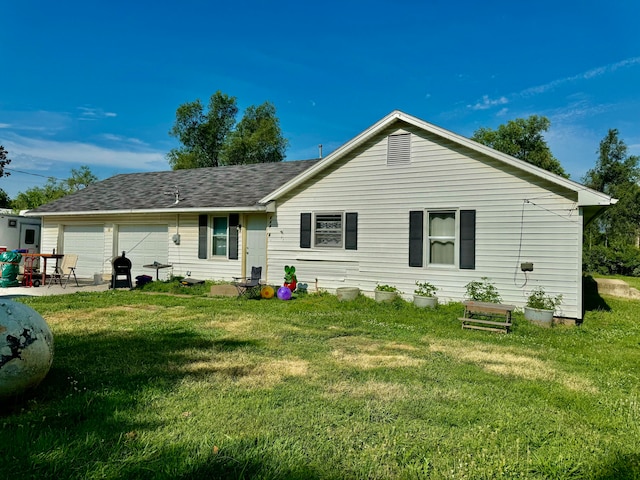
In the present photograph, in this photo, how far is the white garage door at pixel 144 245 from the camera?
1411 centimetres

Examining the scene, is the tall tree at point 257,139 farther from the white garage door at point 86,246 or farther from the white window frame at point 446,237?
the white window frame at point 446,237

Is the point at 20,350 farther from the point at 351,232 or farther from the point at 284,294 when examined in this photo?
the point at 351,232

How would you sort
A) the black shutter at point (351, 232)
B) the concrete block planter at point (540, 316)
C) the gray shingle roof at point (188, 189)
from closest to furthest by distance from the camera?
the concrete block planter at point (540, 316), the black shutter at point (351, 232), the gray shingle roof at point (188, 189)

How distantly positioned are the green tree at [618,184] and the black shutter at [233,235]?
30.6 meters

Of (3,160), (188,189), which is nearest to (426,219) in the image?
(188,189)

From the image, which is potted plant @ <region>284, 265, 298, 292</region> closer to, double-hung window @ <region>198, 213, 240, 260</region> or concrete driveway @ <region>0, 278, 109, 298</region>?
double-hung window @ <region>198, 213, 240, 260</region>

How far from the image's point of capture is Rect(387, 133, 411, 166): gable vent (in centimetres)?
1024

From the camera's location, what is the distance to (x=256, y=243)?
12.5 metres

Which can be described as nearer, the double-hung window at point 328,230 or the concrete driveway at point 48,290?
the concrete driveway at point 48,290

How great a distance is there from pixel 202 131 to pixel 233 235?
2252 cm

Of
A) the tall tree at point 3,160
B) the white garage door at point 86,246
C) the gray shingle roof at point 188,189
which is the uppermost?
Answer: the tall tree at point 3,160

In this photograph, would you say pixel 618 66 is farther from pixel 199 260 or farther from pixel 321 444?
pixel 321 444

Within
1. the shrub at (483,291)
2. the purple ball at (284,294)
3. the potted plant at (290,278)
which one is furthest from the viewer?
the potted plant at (290,278)

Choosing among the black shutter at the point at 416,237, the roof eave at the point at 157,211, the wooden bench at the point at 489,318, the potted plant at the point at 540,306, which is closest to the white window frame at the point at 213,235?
the roof eave at the point at 157,211
